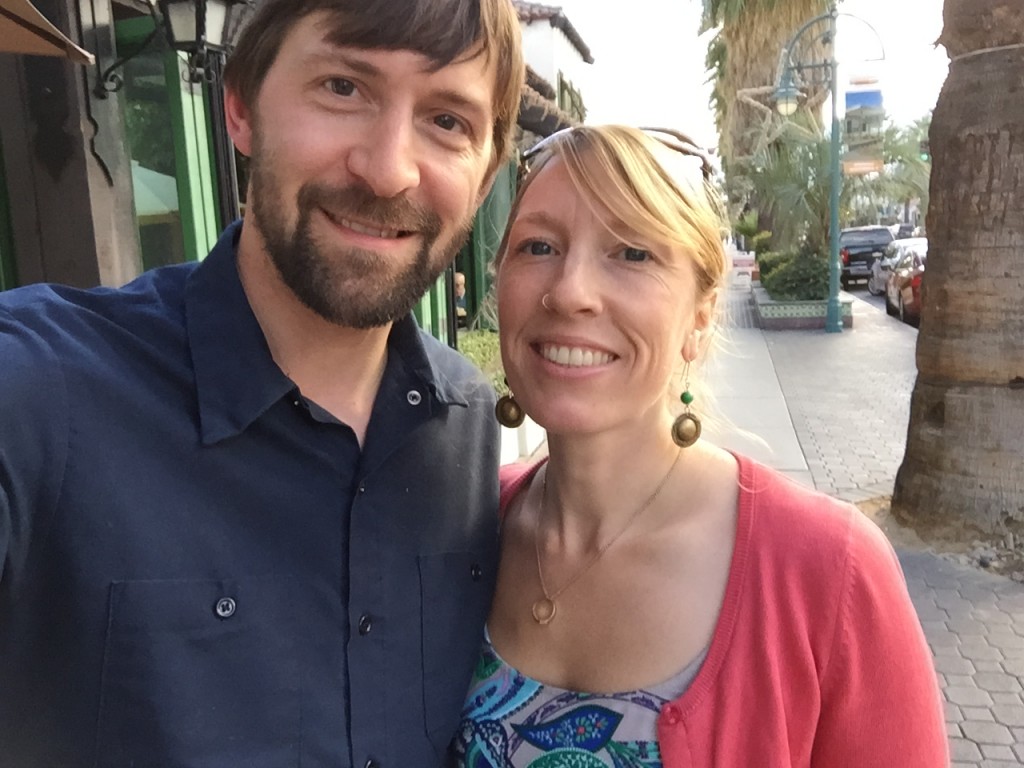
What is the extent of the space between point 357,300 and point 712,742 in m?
1.03

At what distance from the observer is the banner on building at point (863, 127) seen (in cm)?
1877

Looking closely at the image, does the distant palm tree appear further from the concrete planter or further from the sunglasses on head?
the sunglasses on head

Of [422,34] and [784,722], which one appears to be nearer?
[784,722]

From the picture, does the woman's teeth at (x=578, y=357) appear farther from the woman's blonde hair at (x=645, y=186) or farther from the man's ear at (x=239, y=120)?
the man's ear at (x=239, y=120)

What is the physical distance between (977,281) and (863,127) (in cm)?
2227

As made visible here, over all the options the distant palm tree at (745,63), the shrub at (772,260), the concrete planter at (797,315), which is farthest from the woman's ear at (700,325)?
the shrub at (772,260)

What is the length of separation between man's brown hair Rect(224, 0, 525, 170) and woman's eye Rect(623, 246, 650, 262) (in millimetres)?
466

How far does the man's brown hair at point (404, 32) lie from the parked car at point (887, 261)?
→ 64.0ft

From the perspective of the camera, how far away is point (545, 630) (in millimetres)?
1814

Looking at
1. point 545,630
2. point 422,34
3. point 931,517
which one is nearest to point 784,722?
point 545,630

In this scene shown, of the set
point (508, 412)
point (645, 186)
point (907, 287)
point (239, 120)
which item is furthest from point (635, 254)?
point (907, 287)

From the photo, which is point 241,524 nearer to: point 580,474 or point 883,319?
point 580,474

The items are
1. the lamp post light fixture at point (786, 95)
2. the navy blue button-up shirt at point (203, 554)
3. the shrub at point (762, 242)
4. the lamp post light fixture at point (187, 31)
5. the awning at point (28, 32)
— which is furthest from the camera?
the shrub at point (762, 242)

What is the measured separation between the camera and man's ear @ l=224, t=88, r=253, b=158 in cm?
186
